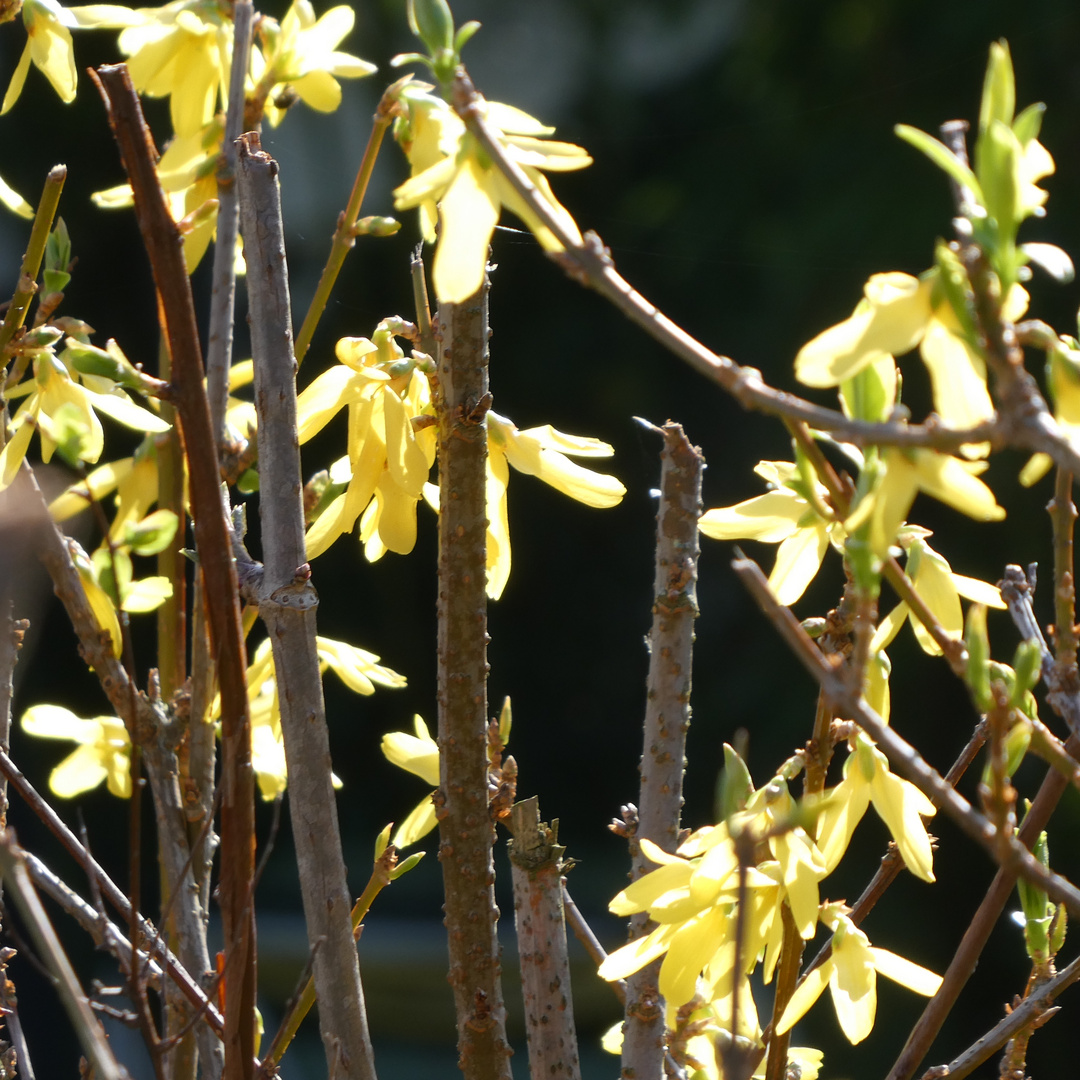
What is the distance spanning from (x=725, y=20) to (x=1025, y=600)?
1636 mm

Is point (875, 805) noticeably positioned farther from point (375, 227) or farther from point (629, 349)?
point (629, 349)

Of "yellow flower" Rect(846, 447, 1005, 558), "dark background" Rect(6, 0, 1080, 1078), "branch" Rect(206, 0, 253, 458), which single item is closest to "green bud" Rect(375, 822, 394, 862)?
"branch" Rect(206, 0, 253, 458)

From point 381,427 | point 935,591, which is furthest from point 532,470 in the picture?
point 935,591

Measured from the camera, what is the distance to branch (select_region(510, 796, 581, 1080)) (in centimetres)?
47

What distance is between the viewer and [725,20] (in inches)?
71.3

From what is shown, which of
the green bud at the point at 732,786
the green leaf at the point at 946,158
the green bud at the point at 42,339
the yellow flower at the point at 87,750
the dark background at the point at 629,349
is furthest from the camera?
the dark background at the point at 629,349

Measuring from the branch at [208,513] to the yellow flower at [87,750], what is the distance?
232 millimetres

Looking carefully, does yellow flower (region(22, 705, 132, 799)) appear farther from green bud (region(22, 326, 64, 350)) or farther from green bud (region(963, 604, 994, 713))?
green bud (region(963, 604, 994, 713))

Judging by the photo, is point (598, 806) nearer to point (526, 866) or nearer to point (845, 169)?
point (845, 169)

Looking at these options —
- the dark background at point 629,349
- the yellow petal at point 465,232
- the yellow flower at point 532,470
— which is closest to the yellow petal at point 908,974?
the yellow flower at point 532,470

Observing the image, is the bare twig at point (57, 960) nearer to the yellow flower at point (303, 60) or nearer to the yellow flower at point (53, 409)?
the yellow flower at point (53, 409)

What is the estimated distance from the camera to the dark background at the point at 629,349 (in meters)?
1.63

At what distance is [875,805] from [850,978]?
76 millimetres

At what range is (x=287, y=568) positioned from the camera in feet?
1.31
